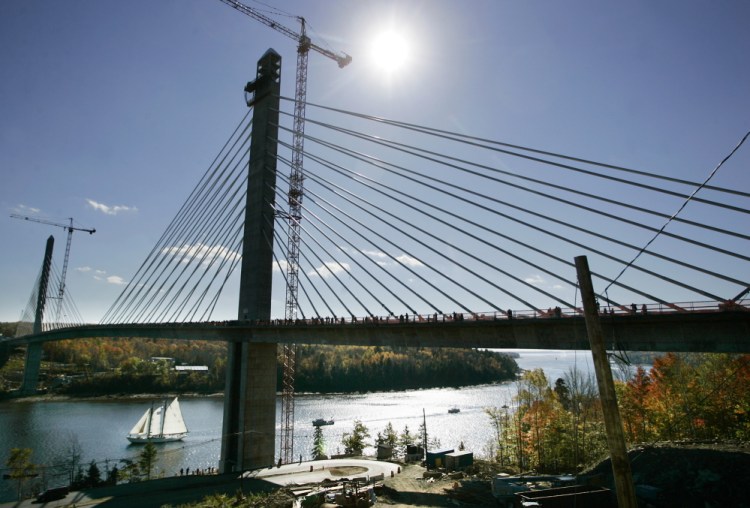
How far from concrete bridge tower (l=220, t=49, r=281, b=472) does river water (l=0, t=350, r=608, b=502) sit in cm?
1538

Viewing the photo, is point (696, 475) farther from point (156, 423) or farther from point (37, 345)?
point (37, 345)

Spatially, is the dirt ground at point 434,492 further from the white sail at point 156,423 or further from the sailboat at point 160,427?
the white sail at point 156,423

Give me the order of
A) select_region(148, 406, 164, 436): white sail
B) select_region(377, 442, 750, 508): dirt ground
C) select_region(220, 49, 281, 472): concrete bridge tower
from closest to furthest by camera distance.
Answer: select_region(377, 442, 750, 508): dirt ground < select_region(220, 49, 281, 472): concrete bridge tower < select_region(148, 406, 164, 436): white sail

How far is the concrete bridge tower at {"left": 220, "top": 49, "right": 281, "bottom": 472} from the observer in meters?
38.9

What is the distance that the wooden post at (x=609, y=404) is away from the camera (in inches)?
364

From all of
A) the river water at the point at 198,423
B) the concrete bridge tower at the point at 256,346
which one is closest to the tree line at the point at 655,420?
the river water at the point at 198,423

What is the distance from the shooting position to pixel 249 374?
132ft

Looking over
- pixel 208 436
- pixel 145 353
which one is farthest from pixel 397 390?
pixel 145 353

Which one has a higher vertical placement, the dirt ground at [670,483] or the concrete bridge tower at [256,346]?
the concrete bridge tower at [256,346]

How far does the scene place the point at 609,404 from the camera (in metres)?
9.61

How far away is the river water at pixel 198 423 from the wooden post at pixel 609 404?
29.9 meters

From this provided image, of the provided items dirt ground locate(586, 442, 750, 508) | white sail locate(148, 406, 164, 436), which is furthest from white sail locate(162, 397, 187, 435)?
dirt ground locate(586, 442, 750, 508)

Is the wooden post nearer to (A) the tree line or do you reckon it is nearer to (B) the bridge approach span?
(B) the bridge approach span

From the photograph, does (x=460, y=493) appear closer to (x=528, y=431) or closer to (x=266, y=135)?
(x=528, y=431)
